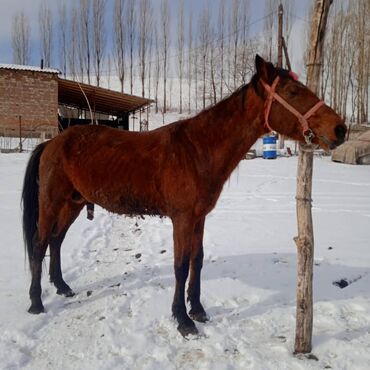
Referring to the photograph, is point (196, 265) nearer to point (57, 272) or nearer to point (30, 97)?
point (57, 272)

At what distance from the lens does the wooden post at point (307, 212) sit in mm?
2590

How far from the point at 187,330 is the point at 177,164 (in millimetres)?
1404

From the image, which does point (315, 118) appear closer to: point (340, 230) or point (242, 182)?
point (340, 230)

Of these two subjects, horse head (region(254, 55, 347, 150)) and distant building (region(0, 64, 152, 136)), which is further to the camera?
distant building (region(0, 64, 152, 136))

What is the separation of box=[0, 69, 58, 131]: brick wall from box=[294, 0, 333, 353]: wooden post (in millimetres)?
18571

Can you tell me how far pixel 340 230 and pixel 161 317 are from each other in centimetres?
418

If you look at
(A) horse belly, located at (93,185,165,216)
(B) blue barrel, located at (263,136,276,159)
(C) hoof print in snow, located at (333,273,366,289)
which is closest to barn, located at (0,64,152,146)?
(B) blue barrel, located at (263,136,276,159)

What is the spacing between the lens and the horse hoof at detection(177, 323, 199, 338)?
9.78ft

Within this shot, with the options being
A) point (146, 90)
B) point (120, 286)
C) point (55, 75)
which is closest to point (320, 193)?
point (120, 286)

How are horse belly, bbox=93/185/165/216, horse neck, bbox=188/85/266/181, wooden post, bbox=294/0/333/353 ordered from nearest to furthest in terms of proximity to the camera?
wooden post, bbox=294/0/333/353
horse neck, bbox=188/85/266/181
horse belly, bbox=93/185/165/216

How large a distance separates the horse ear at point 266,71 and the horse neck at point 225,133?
0.26 m

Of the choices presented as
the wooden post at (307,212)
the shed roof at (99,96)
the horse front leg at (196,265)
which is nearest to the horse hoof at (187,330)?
the horse front leg at (196,265)

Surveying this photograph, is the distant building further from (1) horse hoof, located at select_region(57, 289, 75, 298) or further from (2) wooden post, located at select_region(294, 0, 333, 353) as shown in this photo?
(2) wooden post, located at select_region(294, 0, 333, 353)

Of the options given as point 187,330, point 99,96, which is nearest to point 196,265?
point 187,330
